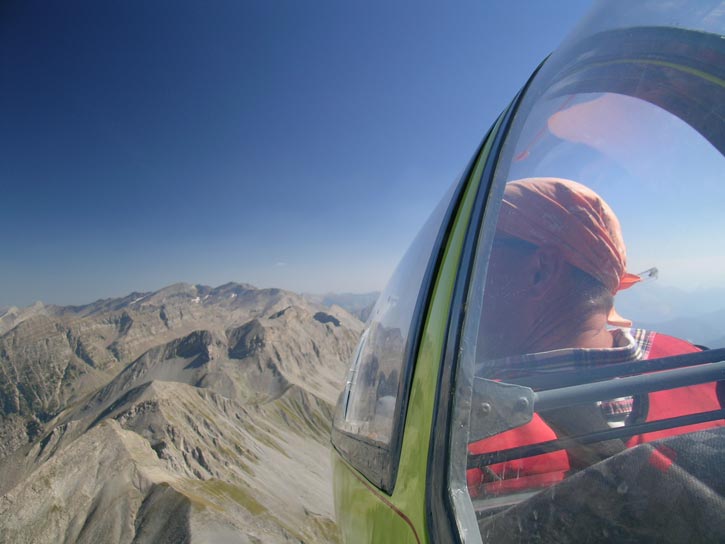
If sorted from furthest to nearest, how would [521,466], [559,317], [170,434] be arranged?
[170,434], [559,317], [521,466]

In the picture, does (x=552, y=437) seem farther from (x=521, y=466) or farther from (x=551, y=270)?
(x=551, y=270)

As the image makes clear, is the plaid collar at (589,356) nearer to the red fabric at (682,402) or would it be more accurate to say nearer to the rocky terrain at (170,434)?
the red fabric at (682,402)

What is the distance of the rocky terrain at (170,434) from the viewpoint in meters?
47.5

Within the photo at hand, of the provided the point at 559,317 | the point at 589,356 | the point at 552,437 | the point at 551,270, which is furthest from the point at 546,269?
the point at 552,437

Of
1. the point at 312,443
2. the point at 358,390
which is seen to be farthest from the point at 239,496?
the point at 358,390

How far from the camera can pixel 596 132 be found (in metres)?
1.44

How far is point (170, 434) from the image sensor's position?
67.7 metres

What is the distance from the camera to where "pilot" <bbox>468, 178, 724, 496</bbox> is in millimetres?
1151

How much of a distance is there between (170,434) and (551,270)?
3187 inches

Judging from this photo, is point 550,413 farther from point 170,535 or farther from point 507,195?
point 170,535

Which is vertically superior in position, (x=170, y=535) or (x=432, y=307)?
(x=432, y=307)

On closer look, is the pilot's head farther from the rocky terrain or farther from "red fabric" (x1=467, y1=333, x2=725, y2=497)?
the rocky terrain

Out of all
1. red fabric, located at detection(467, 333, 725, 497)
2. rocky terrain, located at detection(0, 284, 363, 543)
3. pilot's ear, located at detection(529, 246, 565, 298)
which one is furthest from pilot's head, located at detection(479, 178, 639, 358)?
rocky terrain, located at detection(0, 284, 363, 543)

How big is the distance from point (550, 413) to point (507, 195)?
758 millimetres
